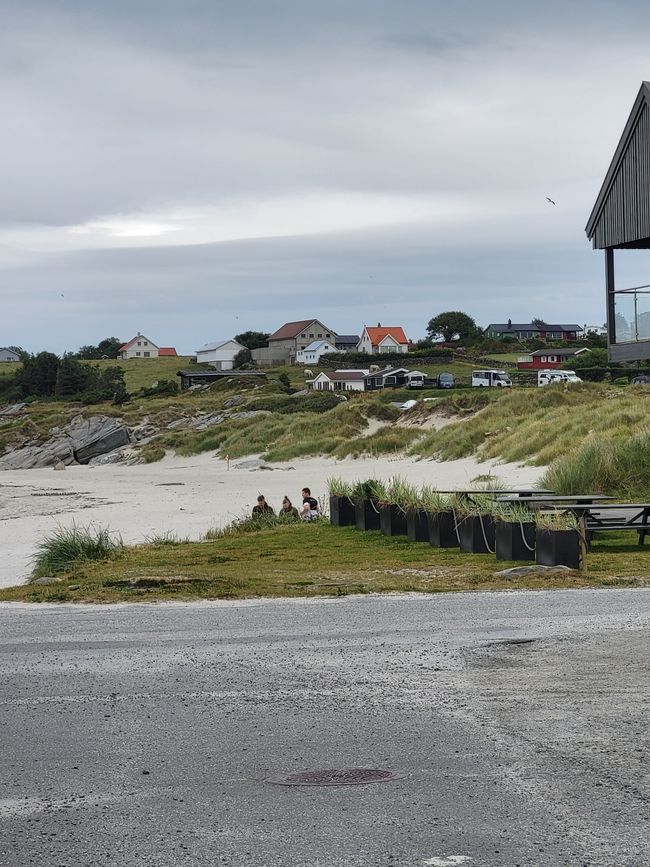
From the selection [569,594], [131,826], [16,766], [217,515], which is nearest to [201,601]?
[569,594]

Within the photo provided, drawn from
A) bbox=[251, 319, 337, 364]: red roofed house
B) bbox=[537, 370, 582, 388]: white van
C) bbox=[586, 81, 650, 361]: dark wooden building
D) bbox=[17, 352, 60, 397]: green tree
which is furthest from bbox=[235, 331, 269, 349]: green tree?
bbox=[586, 81, 650, 361]: dark wooden building

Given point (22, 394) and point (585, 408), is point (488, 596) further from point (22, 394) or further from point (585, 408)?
point (22, 394)

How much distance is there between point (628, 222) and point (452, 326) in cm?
11525

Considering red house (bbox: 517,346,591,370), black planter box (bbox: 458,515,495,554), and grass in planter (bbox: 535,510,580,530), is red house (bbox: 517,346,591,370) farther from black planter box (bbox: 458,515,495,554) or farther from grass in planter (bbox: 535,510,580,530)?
grass in planter (bbox: 535,510,580,530)

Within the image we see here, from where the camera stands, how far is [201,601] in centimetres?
1182

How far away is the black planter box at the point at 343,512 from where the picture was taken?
21266 millimetres

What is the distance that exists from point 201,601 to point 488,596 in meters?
3.10

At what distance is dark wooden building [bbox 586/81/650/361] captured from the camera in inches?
911

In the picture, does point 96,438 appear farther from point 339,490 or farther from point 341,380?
point 339,490

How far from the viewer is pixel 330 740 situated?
6.46m

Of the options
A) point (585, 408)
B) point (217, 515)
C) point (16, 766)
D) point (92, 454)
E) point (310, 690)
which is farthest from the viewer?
point (92, 454)

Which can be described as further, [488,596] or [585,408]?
[585,408]

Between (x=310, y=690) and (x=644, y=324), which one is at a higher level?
(x=644, y=324)

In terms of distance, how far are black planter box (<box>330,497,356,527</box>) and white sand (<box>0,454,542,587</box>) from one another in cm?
344
